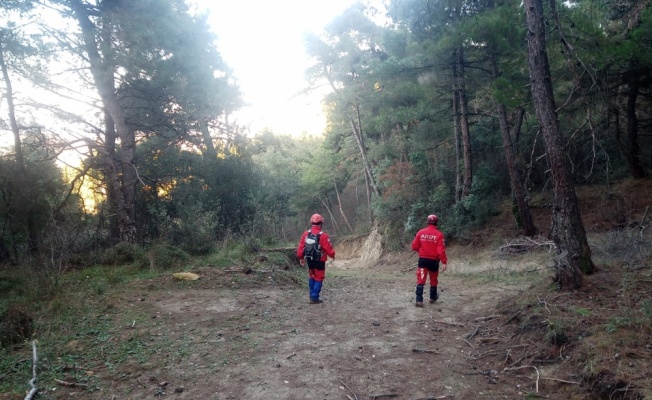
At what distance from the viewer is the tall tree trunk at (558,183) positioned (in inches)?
268

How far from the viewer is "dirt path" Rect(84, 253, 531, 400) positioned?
14.9 ft

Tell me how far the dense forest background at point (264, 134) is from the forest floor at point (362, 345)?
147 cm

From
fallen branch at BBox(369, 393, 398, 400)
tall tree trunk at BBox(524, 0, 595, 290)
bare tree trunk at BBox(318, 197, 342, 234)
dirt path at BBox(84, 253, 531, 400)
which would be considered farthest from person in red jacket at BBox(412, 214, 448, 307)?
bare tree trunk at BBox(318, 197, 342, 234)

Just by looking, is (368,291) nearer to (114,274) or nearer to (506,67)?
(114,274)

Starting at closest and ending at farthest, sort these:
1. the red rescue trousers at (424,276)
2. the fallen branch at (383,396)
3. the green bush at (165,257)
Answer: the fallen branch at (383,396) < the red rescue trousers at (424,276) < the green bush at (165,257)

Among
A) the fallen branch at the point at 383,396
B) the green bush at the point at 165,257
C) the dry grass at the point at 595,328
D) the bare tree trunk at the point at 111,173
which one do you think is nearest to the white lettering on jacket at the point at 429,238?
the dry grass at the point at 595,328

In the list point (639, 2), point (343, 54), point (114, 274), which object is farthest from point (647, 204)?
point (343, 54)

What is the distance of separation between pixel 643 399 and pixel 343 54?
26.0 meters

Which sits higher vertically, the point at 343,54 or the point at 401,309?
the point at 343,54

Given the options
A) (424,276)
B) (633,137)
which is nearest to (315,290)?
(424,276)

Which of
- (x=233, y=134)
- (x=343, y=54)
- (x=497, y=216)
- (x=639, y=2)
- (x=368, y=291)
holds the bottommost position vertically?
(x=368, y=291)

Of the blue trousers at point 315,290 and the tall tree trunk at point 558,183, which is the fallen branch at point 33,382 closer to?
the blue trousers at point 315,290

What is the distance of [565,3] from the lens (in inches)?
480

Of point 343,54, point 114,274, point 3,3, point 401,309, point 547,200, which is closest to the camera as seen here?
point 401,309
